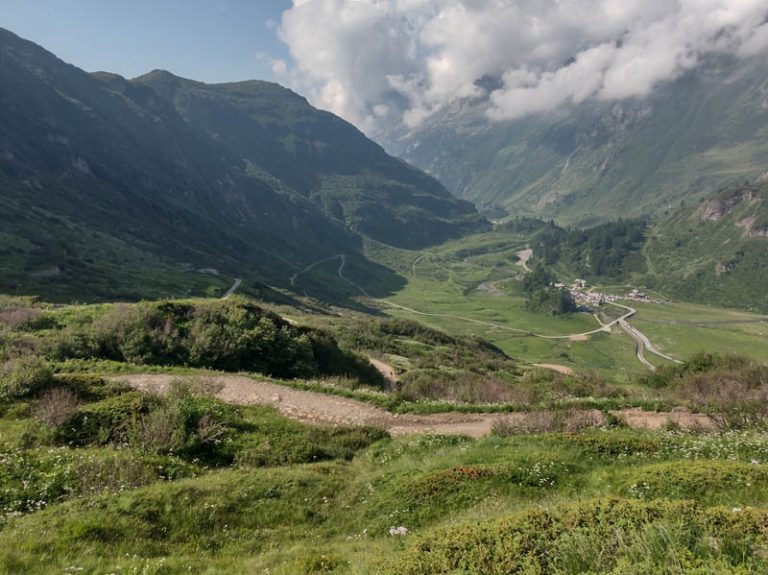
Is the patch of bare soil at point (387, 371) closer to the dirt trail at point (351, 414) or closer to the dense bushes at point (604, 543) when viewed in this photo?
the dirt trail at point (351, 414)

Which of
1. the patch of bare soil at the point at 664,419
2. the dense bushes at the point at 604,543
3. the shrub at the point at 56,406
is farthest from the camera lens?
the patch of bare soil at the point at 664,419

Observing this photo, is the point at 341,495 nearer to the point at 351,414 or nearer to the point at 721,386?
the point at 351,414

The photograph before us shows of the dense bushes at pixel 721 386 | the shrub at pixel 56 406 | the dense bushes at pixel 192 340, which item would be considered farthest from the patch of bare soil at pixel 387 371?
the shrub at pixel 56 406

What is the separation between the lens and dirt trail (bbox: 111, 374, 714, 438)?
2114 cm

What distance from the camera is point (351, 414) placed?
73.5ft

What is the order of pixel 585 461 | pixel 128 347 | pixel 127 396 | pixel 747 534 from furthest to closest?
pixel 128 347, pixel 127 396, pixel 585 461, pixel 747 534

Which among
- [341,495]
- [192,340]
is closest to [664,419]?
[341,495]

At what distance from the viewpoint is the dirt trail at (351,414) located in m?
21.1

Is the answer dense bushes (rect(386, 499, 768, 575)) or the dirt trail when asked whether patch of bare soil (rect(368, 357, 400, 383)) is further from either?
dense bushes (rect(386, 499, 768, 575))

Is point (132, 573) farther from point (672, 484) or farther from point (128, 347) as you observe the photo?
point (128, 347)

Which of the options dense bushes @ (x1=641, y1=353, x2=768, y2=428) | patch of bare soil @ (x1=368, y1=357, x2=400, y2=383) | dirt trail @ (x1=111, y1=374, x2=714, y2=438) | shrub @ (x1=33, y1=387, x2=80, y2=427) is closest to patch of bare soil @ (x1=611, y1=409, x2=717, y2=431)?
dirt trail @ (x1=111, y1=374, x2=714, y2=438)

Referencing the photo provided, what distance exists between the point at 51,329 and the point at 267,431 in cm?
2309

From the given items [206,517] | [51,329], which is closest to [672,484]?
[206,517]

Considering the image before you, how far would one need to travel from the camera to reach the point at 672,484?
1160 cm
